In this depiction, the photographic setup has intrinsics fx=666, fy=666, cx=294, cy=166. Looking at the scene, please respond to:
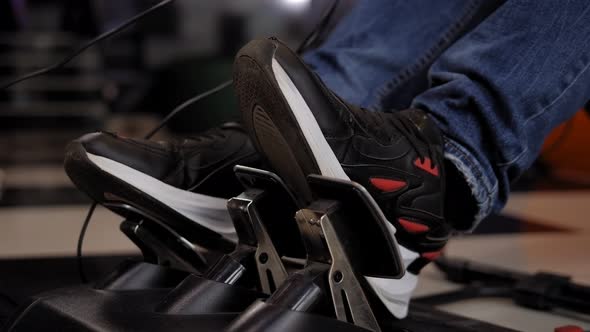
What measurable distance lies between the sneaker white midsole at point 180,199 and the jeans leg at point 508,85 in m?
0.28

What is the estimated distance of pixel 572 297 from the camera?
0.98m

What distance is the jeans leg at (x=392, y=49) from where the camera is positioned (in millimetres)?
932

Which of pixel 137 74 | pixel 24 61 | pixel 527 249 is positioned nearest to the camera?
pixel 527 249

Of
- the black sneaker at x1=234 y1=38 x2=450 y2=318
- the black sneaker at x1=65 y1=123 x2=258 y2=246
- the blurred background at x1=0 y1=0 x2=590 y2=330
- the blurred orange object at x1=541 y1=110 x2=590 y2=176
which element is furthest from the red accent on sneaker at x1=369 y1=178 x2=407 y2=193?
the blurred orange object at x1=541 y1=110 x2=590 y2=176

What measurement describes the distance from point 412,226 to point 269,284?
16cm

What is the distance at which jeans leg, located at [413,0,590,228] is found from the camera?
0.71 meters

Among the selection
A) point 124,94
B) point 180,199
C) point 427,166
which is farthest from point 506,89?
point 124,94

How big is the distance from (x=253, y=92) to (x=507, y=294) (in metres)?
0.64

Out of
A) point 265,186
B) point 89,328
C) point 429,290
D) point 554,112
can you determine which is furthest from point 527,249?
point 89,328

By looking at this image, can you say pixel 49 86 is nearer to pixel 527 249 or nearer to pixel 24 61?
pixel 24 61

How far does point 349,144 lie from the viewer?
0.65 meters

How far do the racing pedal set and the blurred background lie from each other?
104 cm

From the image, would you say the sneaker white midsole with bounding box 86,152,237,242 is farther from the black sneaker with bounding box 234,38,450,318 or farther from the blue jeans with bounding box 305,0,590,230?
the blue jeans with bounding box 305,0,590,230

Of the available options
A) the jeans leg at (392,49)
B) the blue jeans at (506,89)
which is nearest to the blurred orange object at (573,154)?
the jeans leg at (392,49)
